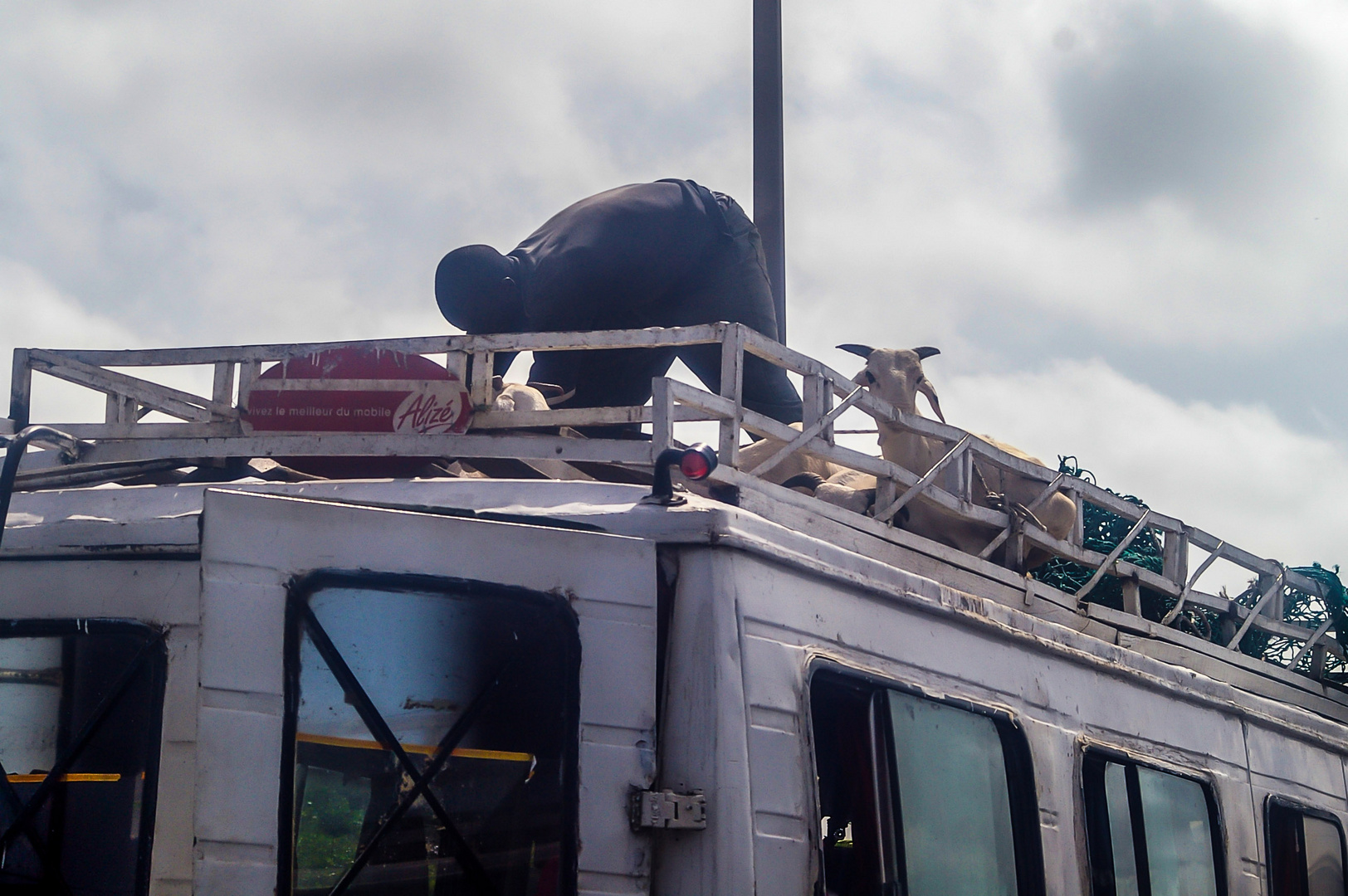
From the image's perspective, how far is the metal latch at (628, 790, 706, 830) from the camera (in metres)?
3.12

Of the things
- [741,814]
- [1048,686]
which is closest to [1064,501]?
[1048,686]

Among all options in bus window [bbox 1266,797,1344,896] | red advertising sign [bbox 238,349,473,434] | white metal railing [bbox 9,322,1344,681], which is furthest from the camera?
bus window [bbox 1266,797,1344,896]

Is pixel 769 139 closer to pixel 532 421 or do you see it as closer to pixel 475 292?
pixel 475 292

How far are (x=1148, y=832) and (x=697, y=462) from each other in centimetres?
242

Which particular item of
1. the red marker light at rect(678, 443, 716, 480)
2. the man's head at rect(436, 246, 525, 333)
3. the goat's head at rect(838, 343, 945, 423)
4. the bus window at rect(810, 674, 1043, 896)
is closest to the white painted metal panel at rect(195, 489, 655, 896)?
the red marker light at rect(678, 443, 716, 480)

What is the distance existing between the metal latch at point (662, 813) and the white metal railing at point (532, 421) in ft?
3.11

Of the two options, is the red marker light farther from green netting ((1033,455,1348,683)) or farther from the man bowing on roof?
green netting ((1033,455,1348,683))

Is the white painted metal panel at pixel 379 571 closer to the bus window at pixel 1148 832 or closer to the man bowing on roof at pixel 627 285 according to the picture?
the bus window at pixel 1148 832

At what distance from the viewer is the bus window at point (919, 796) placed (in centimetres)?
365

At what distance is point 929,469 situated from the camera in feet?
18.8

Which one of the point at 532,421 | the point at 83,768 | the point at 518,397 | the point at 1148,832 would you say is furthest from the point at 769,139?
the point at 83,768

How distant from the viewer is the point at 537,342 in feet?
13.8

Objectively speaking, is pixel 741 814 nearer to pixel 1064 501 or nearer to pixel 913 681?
pixel 913 681

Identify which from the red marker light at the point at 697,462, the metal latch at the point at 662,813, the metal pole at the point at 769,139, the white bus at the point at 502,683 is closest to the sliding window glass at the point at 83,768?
the white bus at the point at 502,683
